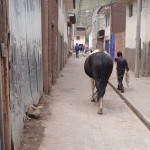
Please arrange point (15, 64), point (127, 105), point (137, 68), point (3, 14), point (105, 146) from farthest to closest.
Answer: point (137, 68), point (127, 105), point (105, 146), point (15, 64), point (3, 14)

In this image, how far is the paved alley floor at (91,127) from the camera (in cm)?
539

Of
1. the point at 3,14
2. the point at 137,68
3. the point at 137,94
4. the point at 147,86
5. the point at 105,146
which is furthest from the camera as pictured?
the point at 137,68

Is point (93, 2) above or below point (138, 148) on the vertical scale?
above

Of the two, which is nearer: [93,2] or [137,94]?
[137,94]

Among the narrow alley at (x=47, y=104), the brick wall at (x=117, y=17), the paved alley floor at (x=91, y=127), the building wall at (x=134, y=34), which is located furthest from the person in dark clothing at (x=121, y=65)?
the brick wall at (x=117, y=17)

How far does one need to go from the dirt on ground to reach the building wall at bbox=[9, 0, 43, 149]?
8.9 inches

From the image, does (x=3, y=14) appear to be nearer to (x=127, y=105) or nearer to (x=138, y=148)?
(x=138, y=148)

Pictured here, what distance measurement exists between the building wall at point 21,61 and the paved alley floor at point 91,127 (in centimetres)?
70

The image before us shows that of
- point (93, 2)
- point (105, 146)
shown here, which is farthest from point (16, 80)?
point (93, 2)

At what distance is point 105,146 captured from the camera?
5.34m

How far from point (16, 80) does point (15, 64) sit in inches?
10.7

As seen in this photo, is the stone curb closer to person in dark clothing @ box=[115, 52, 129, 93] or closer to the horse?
person in dark clothing @ box=[115, 52, 129, 93]

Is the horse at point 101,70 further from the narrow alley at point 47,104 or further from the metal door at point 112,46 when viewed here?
the metal door at point 112,46

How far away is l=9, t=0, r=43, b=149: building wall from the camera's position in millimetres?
4738
